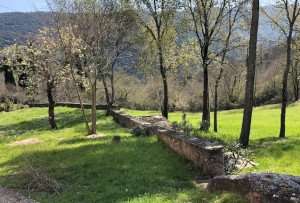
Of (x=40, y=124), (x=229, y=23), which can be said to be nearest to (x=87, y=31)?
(x=229, y=23)

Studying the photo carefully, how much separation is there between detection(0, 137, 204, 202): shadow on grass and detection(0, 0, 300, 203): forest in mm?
40

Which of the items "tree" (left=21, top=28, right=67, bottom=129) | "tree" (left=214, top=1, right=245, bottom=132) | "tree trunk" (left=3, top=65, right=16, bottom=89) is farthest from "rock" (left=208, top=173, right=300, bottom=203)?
"tree trunk" (left=3, top=65, right=16, bottom=89)

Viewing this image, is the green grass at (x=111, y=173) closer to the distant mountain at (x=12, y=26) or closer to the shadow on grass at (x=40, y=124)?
the shadow on grass at (x=40, y=124)

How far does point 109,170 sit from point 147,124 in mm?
11552

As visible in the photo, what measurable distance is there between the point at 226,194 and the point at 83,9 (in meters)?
21.1

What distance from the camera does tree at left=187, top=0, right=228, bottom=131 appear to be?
29984mm

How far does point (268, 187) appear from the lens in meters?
9.10

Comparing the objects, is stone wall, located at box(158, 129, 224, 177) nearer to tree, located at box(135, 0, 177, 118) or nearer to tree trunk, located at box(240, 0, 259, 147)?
tree trunk, located at box(240, 0, 259, 147)

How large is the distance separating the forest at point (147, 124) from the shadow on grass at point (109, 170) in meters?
0.04

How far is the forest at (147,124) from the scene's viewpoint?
13484 mm

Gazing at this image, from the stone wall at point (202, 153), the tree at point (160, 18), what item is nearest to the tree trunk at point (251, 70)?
the stone wall at point (202, 153)

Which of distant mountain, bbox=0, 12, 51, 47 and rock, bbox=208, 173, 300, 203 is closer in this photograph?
rock, bbox=208, 173, 300, 203

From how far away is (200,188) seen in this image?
13.0m

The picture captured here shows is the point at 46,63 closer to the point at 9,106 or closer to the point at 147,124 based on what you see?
the point at 147,124
